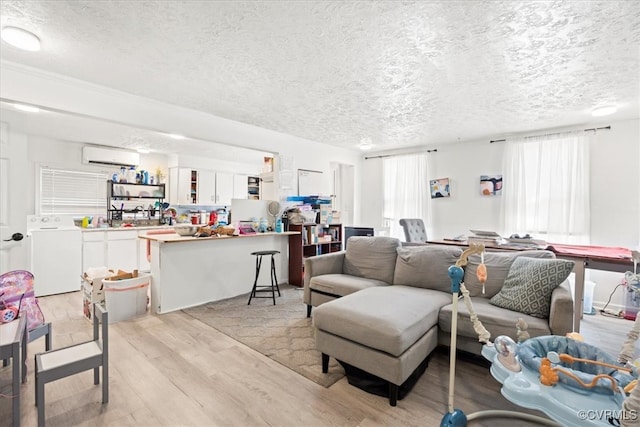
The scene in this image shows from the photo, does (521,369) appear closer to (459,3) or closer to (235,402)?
(235,402)

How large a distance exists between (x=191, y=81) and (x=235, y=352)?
2464mm

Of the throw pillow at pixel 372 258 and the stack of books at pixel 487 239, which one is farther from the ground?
the stack of books at pixel 487 239

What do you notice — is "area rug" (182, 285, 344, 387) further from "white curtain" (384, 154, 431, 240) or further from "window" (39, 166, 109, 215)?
"window" (39, 166, 109, 215)

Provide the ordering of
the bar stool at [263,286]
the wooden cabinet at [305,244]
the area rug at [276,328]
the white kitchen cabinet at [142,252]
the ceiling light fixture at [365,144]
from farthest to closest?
the white kitchen cabinet at [142,252]
the ceiling light fixture at [365,144]
the wooden cabinet at [305,244]
the bar stool at [263,286]
the area rug at [276,328]

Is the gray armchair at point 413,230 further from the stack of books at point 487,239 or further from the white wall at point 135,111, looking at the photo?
the white wall at point 135,111

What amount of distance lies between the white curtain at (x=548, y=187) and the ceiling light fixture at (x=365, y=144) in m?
2.18

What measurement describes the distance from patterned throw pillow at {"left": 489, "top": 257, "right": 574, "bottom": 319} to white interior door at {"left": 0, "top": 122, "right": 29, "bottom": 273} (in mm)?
4237

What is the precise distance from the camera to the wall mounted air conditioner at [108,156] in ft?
17.2

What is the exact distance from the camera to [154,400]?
1826 millimetres

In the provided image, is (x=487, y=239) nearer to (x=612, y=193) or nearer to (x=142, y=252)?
(x=612, y=193)

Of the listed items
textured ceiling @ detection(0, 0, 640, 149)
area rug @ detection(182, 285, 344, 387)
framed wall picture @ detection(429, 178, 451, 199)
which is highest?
textured ceiling @ detection(0, 0, 640, 149)

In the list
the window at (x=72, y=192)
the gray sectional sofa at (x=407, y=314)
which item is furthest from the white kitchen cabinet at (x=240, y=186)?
the gray sectional sofa at (x=407, y=314)

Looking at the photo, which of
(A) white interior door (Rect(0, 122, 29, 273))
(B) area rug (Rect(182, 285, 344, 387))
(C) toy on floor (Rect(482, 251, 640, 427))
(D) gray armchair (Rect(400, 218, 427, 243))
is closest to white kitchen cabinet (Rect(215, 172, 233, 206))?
(B) area rug (Rect(182, 285, 344, 387))

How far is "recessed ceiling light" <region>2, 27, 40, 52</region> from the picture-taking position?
1.95 meters
